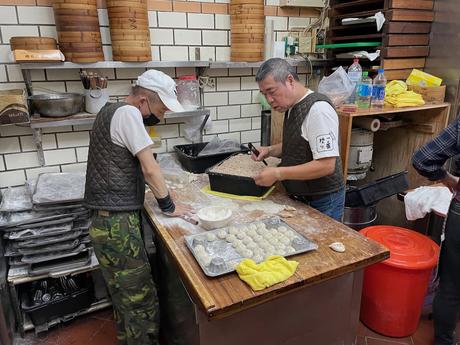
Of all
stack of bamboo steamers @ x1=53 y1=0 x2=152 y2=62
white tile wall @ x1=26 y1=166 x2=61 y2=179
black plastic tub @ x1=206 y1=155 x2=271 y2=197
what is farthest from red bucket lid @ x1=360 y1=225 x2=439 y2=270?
white tile wall @ x1=26 y1=166 x2=61 y2=179

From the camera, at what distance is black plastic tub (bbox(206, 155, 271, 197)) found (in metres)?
2.00

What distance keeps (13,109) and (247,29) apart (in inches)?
64.6

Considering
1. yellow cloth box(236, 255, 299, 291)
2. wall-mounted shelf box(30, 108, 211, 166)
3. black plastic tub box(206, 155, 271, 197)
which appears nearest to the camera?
yellow cloth box(236, 255, 299, 291)

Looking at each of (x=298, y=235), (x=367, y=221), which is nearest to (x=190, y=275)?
(x=298, y=235)

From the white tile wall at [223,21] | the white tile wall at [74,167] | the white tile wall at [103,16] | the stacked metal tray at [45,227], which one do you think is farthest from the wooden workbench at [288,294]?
the white tile wall at [223,21]

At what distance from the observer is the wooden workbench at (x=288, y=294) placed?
125 cm

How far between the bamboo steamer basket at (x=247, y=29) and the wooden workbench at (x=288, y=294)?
132 cm

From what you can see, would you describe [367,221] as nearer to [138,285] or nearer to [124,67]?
[138,285]

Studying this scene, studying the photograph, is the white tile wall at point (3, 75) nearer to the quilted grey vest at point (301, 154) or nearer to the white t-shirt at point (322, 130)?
the quilted grey vest at point (301, 154)

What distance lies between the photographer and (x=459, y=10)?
8.50 feet

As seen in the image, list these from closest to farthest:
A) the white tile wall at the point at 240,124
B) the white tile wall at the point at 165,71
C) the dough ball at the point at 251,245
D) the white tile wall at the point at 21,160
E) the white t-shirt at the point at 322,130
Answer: the dough ball at the point at 251,245, the white t-shirt at the point at 322,130, the white tile wall at the point at 165,71, the white tile wall at the point at 21,160, the white tile wall at the point at 240,124

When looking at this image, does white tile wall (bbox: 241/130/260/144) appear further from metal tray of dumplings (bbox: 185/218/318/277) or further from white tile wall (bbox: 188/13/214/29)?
metal tray of dumplings (bbox: 185/218/318/277)

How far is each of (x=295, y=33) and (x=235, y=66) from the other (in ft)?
2.36

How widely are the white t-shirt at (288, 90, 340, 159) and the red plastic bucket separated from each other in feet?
2.72
